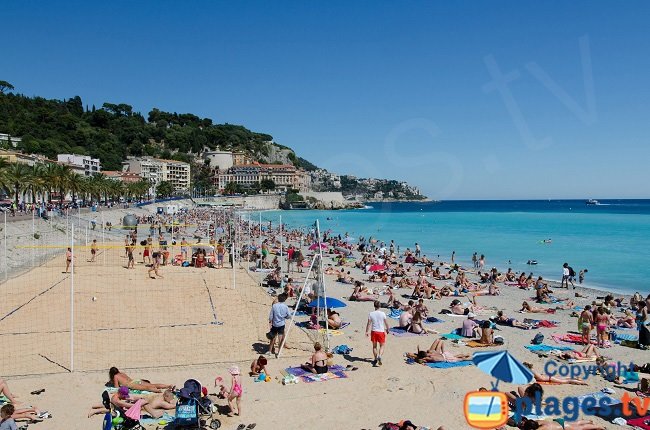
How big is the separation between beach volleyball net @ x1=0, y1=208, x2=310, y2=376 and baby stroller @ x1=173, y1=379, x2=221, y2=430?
2.44 meters

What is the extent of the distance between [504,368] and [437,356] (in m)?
3.06

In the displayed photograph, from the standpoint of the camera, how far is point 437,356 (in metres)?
8.81

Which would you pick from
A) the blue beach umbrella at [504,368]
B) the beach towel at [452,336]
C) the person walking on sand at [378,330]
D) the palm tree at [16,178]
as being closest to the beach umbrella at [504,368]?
the blue beach umbrella at [504,368]

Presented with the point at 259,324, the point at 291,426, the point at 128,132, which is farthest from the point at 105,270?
the point at 128,132

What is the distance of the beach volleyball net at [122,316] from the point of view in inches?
336

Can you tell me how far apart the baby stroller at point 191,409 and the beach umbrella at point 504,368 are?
3277 millimetres

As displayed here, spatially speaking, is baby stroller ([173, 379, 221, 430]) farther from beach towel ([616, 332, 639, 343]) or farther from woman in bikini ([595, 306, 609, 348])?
beach towel ([616, 332, 639, 343])

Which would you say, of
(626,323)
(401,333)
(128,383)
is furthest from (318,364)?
(626,323)

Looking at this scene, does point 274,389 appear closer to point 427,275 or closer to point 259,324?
point 259,324

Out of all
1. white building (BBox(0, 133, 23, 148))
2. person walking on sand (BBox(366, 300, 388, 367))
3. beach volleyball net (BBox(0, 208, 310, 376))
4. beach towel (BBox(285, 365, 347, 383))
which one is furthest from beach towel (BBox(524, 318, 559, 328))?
white building (BBox(0, 133, 23, 148))

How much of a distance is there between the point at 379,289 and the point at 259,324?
24.9ft

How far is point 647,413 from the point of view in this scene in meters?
6.64

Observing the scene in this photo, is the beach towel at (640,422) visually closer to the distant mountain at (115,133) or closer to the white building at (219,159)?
the distant mountain at (115,133)

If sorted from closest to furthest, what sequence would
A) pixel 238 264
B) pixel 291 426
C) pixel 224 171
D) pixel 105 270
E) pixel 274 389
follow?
1. pixel 291 426
2. pixel 274 389
3. pixel 105 270
4. pixel 238 264
5. pixel 224 171
